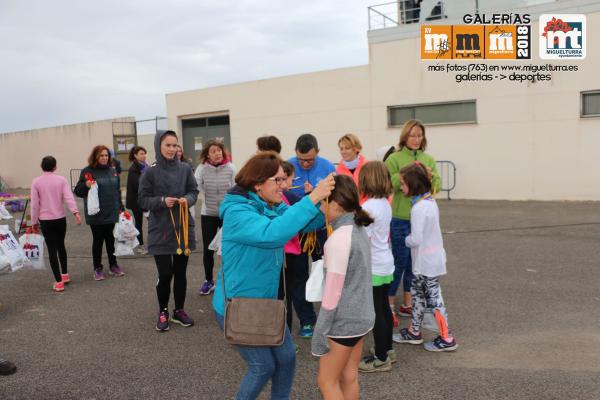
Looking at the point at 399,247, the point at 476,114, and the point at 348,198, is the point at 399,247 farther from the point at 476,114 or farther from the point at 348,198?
the point at 476,114

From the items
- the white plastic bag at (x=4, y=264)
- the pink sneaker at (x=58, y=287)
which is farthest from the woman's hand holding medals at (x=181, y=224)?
the pink sneaker at (x=58, y=287)

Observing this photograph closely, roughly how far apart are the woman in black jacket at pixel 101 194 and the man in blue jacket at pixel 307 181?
314 centimetres

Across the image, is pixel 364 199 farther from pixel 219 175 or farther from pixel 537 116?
pixel 537 116

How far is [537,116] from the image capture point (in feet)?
43.2

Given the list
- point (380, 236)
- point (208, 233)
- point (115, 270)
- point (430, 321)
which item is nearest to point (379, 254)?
point (380, 236)

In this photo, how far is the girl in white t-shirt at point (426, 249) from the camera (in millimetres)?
4031

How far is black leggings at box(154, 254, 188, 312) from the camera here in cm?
471

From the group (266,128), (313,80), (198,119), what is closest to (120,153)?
(198,119)

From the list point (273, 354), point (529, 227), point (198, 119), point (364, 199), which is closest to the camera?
point (273, 354)

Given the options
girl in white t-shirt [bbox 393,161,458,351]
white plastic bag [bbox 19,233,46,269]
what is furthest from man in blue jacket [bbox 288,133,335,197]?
white plastic bag [bbox 19,233,46,269]

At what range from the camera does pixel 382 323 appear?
3721mm

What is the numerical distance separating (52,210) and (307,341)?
3.81 metres

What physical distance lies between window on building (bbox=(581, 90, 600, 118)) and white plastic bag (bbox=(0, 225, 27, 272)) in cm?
1290

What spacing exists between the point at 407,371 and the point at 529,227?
6980 millimetres
